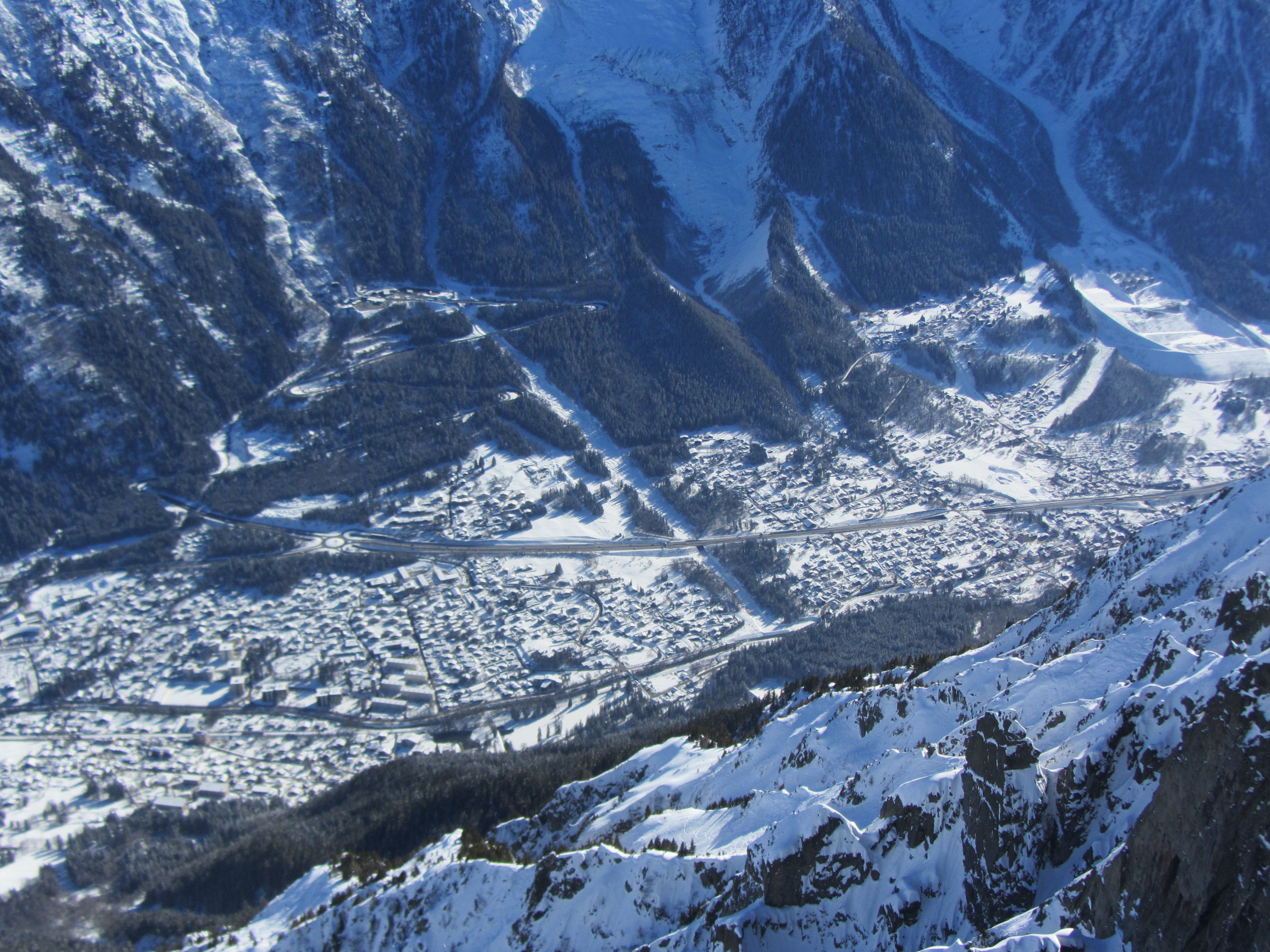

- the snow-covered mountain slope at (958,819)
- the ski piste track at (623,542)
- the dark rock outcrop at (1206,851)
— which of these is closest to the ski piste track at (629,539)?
the ski piste track at (623,542)

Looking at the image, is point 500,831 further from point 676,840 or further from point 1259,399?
point 1259,399

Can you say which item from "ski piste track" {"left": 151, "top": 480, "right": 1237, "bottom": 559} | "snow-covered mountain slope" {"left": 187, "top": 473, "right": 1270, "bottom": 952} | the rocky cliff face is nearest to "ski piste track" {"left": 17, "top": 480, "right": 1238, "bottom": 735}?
"ski piste track" {"left": 151, "top": 480, "right": 1237, "bottom": 559}

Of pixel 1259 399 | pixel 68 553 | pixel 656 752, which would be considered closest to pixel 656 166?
pixel 1259 399

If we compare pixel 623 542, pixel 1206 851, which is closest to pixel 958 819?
pixel 1206 851

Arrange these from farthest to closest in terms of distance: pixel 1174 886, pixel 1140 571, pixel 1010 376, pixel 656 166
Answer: pixel 656 166, pixel 1010 376, pixel 1140 571, pixel 1174 886

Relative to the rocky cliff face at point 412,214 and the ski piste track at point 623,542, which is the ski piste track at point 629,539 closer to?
the ski piste track at point 623,542
